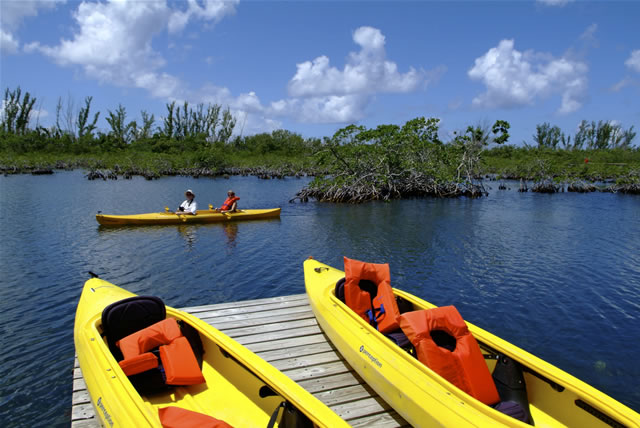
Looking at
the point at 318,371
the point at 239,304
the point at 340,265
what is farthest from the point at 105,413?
the point at 340,265

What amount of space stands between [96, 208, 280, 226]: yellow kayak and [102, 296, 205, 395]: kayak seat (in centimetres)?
1130

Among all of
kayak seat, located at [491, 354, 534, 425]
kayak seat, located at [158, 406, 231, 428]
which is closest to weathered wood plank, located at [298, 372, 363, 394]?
kayak seat, located at [491, 354, 534, 425]

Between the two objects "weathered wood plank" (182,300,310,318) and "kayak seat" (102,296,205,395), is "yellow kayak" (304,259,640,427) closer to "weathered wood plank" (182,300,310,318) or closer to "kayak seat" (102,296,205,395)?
"kayak seat" (102,296,205,395)

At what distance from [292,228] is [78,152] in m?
56.0

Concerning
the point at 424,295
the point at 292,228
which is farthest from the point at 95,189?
the point at 424,295

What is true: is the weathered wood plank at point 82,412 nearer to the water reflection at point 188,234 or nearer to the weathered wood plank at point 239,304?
A: the weathered wood plank at point 239,304

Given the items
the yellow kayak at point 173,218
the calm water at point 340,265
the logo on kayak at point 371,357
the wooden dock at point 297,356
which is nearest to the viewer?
the wooden dock at point 297,356

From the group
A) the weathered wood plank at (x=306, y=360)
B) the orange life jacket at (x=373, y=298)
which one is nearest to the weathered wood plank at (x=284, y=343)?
the weathered wood plank at (x=306, y=360)

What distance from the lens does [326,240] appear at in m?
13.9

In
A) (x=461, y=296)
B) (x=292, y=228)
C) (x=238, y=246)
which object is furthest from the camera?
(x=292, y=228)

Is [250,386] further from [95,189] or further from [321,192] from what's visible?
[95,189]

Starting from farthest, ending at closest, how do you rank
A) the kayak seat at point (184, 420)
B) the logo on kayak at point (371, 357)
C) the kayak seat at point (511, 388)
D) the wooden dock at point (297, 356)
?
the logo on kayak at point (371, 357), the wooden dock at point (297, 356), the kayak seat at point (511, 388), the kayak seat at point (184, 420)

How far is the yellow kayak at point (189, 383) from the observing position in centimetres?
307

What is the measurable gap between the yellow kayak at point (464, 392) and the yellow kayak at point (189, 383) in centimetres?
102
